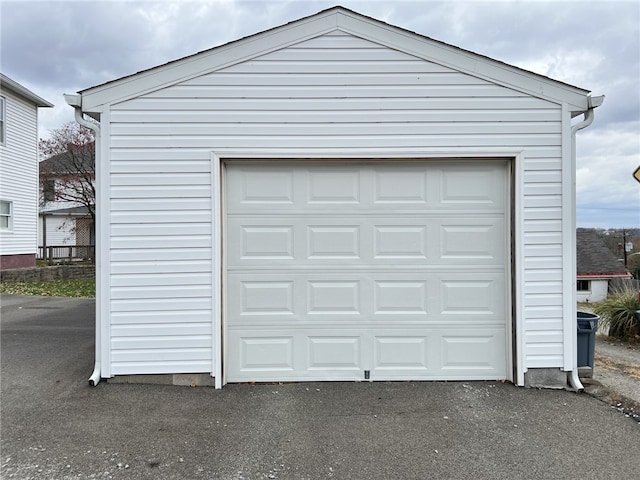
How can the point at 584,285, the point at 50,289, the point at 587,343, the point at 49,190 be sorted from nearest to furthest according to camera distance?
the point at 587,343, the point at 50,289, the point at 49,190, the point at 584,285

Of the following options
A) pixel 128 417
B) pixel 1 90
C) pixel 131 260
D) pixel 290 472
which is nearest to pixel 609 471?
pixel 290 472

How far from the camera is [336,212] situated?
462 cm

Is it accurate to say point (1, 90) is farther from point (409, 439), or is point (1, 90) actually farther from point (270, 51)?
point (409, 439)

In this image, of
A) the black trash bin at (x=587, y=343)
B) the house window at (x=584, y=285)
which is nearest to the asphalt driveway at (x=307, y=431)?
the black trash bin at (x=587, y=343)

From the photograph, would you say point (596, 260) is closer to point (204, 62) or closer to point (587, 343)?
point (587, 343)

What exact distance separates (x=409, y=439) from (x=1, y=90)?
661 inches

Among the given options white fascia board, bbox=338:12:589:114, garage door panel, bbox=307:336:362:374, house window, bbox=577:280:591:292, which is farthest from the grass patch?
house window, bbox=577:280:591:292

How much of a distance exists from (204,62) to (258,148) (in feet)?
3.37

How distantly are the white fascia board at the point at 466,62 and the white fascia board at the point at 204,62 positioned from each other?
0.33 metres

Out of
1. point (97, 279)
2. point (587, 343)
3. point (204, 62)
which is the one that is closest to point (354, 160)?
point (204, 62)

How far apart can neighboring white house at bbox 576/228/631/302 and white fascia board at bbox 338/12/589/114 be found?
2990 cm

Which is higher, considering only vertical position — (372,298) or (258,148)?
(258,148)

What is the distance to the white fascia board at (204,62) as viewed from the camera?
446 cm

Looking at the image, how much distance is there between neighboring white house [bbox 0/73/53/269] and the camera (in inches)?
573
